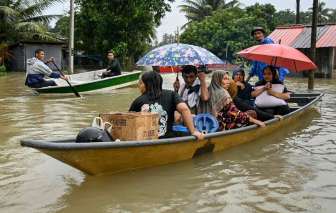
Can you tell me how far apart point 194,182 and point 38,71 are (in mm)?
7825

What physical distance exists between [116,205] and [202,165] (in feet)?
5.36

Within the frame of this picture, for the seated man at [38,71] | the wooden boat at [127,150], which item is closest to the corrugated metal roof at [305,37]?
the seated man at [38,71]

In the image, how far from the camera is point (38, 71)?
36.1 feet

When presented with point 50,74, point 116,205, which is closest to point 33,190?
point 116,205

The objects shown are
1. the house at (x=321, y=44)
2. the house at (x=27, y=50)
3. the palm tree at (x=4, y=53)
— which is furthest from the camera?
the house at (x=27, y=50)

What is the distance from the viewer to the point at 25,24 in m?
22.1

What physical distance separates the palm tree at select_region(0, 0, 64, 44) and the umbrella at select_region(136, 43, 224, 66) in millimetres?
17510

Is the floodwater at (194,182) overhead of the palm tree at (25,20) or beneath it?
beneath

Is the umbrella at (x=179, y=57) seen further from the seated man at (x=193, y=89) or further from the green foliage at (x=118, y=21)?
the green foliage at (x=118, y=21)

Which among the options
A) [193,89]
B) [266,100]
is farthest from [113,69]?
A: [193,89]

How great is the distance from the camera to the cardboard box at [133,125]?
170 inches

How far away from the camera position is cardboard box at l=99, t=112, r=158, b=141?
4.31 meters

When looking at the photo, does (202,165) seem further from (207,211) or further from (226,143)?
(207,211)

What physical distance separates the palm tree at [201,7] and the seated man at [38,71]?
2822cm
